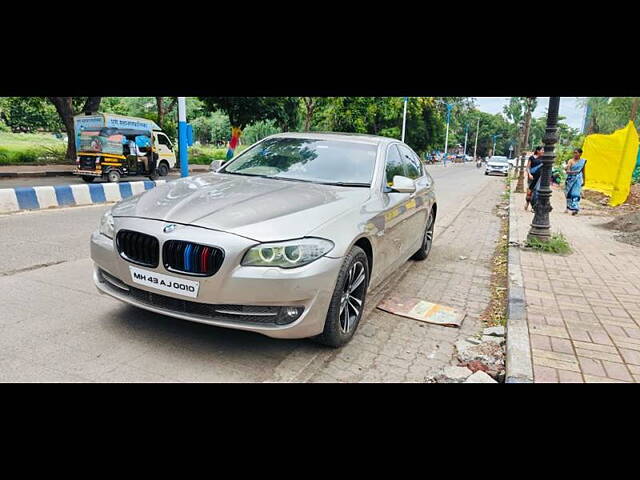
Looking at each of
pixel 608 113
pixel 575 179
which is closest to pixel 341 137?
pixel 575 179

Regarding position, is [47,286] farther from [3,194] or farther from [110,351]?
[3,194]

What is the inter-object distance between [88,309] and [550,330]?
4.09 metres

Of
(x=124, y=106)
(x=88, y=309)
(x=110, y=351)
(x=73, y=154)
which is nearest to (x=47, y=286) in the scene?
(x=88, y=309)

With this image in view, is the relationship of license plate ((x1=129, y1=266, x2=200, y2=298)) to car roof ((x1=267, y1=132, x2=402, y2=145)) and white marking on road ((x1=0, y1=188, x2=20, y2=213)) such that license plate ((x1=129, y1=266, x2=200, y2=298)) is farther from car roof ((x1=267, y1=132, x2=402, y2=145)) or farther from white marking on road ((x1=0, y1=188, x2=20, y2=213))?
white marking on road ((x1=0, y1=188, x2=20, y2=213))

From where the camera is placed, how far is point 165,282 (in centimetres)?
301


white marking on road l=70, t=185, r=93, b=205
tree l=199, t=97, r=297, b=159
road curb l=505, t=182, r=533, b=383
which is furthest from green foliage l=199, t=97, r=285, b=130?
road curb l=505, t=182, r=533, b=383

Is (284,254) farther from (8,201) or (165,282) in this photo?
(8,201)

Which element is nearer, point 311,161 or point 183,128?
point 311,161

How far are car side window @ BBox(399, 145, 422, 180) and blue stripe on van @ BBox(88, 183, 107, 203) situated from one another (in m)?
8.06

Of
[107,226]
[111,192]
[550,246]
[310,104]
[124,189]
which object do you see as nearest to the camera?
[107,226]

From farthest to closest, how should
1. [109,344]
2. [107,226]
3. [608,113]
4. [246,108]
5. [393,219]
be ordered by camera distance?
1. [608,113]
2. [246,108]
3. [393,219]
4. [107,226]
5. [109,344]

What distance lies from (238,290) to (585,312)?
3.67 meters

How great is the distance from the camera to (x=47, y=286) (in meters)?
4.47
